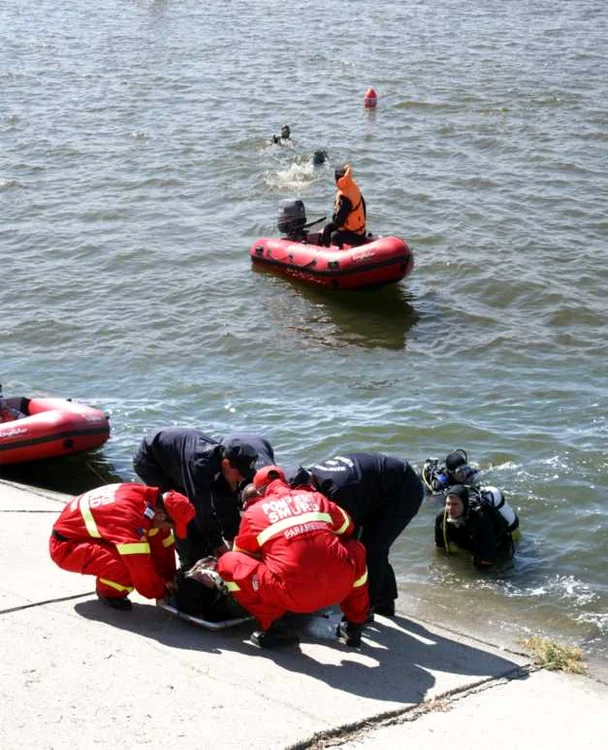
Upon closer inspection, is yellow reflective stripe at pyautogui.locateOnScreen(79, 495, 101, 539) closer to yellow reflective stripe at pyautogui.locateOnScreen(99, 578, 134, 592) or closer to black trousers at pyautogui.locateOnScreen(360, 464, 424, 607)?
yellow reflective stripe at pyautogui.locateOnScreen(99, 578, 134, 592)

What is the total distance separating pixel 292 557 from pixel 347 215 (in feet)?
34.4

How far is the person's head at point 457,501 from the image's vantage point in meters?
9.05

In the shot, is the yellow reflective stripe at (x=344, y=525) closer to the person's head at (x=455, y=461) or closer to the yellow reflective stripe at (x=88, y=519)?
the yellow reflective stripe at (x=88, y=519)

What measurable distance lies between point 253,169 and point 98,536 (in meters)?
15.7

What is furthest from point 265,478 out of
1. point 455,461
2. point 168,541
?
point 455,461

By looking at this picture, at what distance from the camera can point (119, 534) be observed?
21.6ft

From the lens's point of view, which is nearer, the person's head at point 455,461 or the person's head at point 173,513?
the person's head at point 173,513

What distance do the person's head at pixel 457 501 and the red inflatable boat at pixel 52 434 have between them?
384 centimetres

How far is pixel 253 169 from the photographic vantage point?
21656mm

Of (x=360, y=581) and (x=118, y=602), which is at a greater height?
(x=360, y=581)

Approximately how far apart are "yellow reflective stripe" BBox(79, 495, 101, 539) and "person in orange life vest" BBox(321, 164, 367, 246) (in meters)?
9.64

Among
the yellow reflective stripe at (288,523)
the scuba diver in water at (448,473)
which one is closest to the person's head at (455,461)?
the scuba diver in water at (448,473)

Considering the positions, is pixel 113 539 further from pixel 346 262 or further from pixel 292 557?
pixel 346 262

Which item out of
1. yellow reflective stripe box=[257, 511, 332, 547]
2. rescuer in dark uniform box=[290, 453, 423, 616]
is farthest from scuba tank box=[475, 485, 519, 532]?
yellow reflective stripe box=[257, 511, 332, 547]
